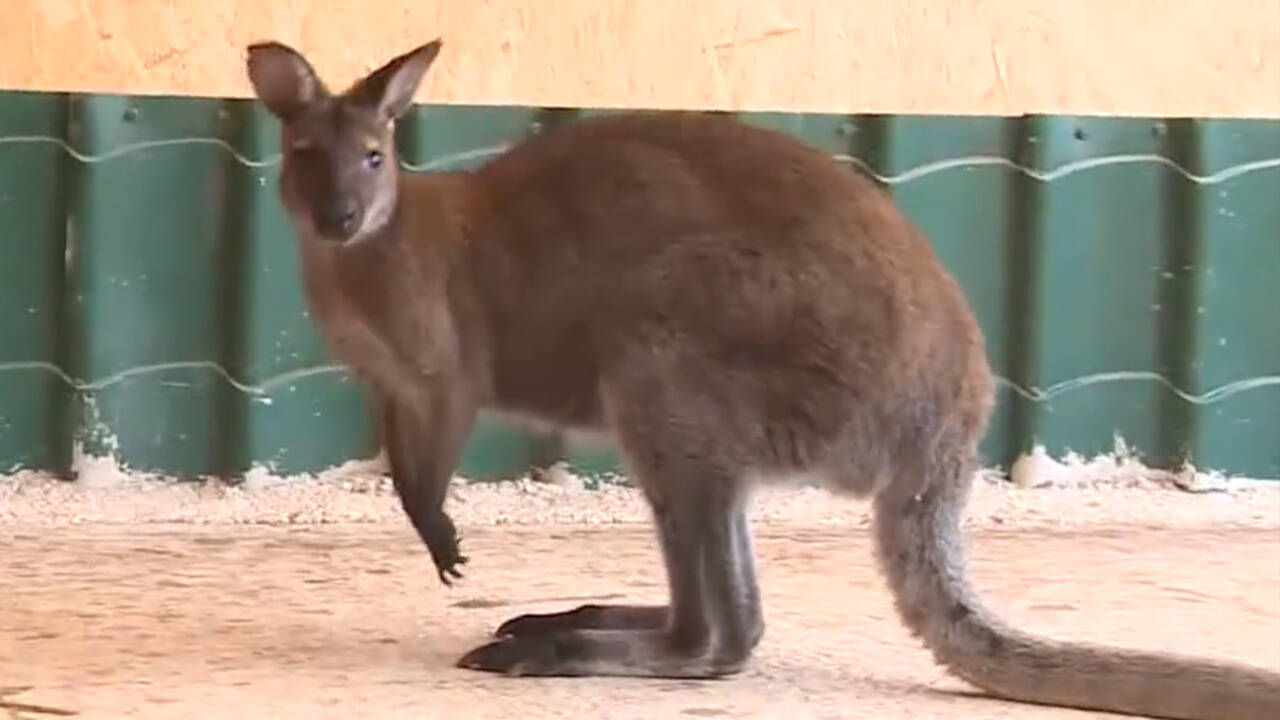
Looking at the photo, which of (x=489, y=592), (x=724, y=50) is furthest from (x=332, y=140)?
(x=724, y=50)

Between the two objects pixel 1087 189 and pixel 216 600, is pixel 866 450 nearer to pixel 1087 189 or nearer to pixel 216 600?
pixel 216 600

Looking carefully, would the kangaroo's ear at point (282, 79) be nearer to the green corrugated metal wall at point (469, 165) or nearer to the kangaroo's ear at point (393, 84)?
the kangaroo's ear at point (393, 84)

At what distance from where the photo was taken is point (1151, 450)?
3.10 m

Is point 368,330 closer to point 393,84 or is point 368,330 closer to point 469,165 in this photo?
point 393,84

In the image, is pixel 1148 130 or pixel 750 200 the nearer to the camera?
pixel 750 200

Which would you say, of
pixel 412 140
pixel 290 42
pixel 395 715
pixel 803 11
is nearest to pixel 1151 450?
pixel 803 11

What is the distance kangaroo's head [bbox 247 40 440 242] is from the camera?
6.44 feet

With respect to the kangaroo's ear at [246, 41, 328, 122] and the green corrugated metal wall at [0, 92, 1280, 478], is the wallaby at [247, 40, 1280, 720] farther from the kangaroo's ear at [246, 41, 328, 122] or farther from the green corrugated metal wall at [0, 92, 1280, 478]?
the green corrugated metal wall at [0, 92, 1280, 478]

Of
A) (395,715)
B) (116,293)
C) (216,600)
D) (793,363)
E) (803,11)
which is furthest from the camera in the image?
(803,11)

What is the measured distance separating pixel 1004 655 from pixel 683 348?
1.33 ft

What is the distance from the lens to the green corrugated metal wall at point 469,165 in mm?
2775

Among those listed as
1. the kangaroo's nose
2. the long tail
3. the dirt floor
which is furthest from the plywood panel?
the long tail

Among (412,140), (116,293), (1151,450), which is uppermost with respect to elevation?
(412,140)

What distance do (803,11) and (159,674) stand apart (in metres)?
1.48
